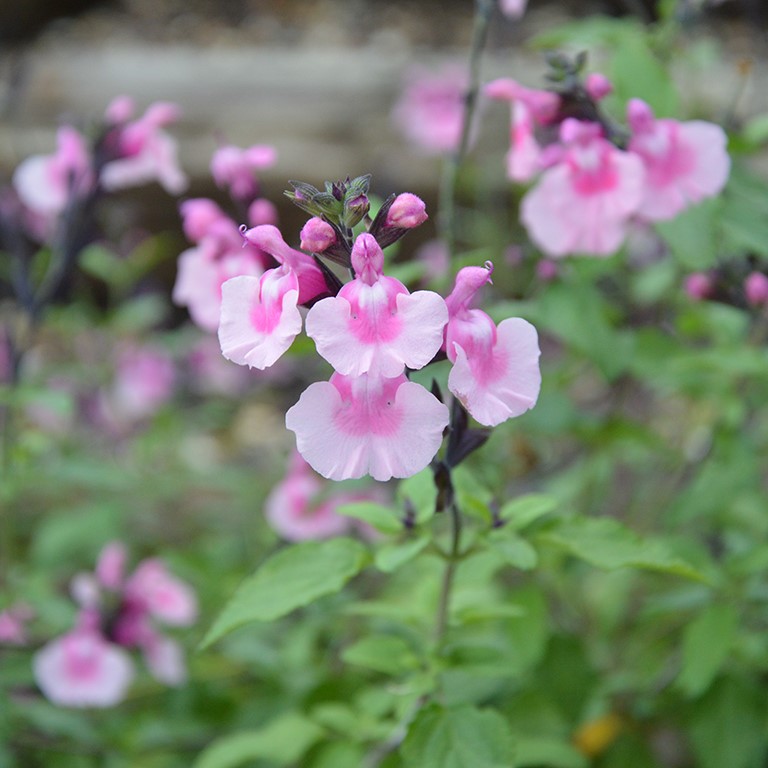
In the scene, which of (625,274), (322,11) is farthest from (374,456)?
(322,11)

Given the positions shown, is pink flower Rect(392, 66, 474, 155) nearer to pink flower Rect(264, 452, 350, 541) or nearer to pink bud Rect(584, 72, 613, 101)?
pink flower Rect(264, 452, 350, 541)

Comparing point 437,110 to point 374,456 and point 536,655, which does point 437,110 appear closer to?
→ point 536,655

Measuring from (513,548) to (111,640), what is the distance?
1.05m

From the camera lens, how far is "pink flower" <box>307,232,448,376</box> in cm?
80

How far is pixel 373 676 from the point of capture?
189cm

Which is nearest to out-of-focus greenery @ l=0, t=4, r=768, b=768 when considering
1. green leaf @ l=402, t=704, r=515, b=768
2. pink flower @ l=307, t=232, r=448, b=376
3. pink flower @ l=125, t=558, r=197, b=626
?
green leaf @ l=402, t=704, r=515, b=768

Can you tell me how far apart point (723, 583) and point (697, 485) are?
0.17 meters

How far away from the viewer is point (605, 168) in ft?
4.01

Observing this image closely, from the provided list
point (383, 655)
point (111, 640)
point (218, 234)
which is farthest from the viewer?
point (111, 640)

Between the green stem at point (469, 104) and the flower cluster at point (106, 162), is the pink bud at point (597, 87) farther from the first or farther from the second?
the flower cluster at point (106, 162)

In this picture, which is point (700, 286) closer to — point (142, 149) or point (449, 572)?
point (449, 572)

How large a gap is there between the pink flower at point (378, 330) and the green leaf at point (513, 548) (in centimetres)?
28

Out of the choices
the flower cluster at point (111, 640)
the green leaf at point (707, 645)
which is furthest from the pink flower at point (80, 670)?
the green leaf at point (707, 645)

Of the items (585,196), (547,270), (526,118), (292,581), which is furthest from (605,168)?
(292,581)
